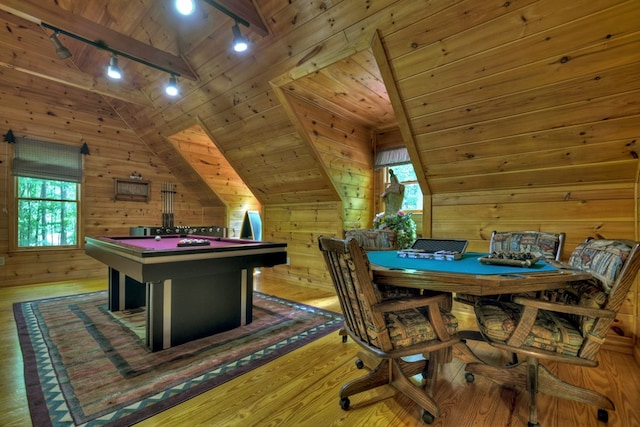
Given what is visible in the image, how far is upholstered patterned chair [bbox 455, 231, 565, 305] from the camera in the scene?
2.13 m

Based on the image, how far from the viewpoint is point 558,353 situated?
1.42 meters

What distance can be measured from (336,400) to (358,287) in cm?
77

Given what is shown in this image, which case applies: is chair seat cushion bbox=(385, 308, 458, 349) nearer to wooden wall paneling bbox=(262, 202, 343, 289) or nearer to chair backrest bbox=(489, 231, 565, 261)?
chair backrest bbox=(489, 231, 565, 261)

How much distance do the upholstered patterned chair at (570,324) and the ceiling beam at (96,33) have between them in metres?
3.89

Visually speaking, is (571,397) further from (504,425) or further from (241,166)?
(241,166)

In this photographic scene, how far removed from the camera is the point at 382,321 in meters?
1.40

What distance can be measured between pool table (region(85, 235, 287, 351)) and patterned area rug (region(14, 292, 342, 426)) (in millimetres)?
124

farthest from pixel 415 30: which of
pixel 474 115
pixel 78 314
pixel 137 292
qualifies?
pixel 78 314

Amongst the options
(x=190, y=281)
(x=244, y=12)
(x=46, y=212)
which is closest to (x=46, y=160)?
(x=46, y=212)

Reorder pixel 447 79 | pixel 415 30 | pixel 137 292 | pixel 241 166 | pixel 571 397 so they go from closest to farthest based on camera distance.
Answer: pixel 571 397 < pixel 415 30 < pixel 447 79 < pixel 137 292 < pixel 241 166

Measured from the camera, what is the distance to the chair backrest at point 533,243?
213 cm

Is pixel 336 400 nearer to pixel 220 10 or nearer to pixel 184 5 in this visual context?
pixel 184 5

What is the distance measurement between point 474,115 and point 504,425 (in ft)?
7.25

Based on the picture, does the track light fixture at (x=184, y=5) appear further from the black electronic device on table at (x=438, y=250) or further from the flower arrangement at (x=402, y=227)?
the flower arrangement at (x=402, y=227)
